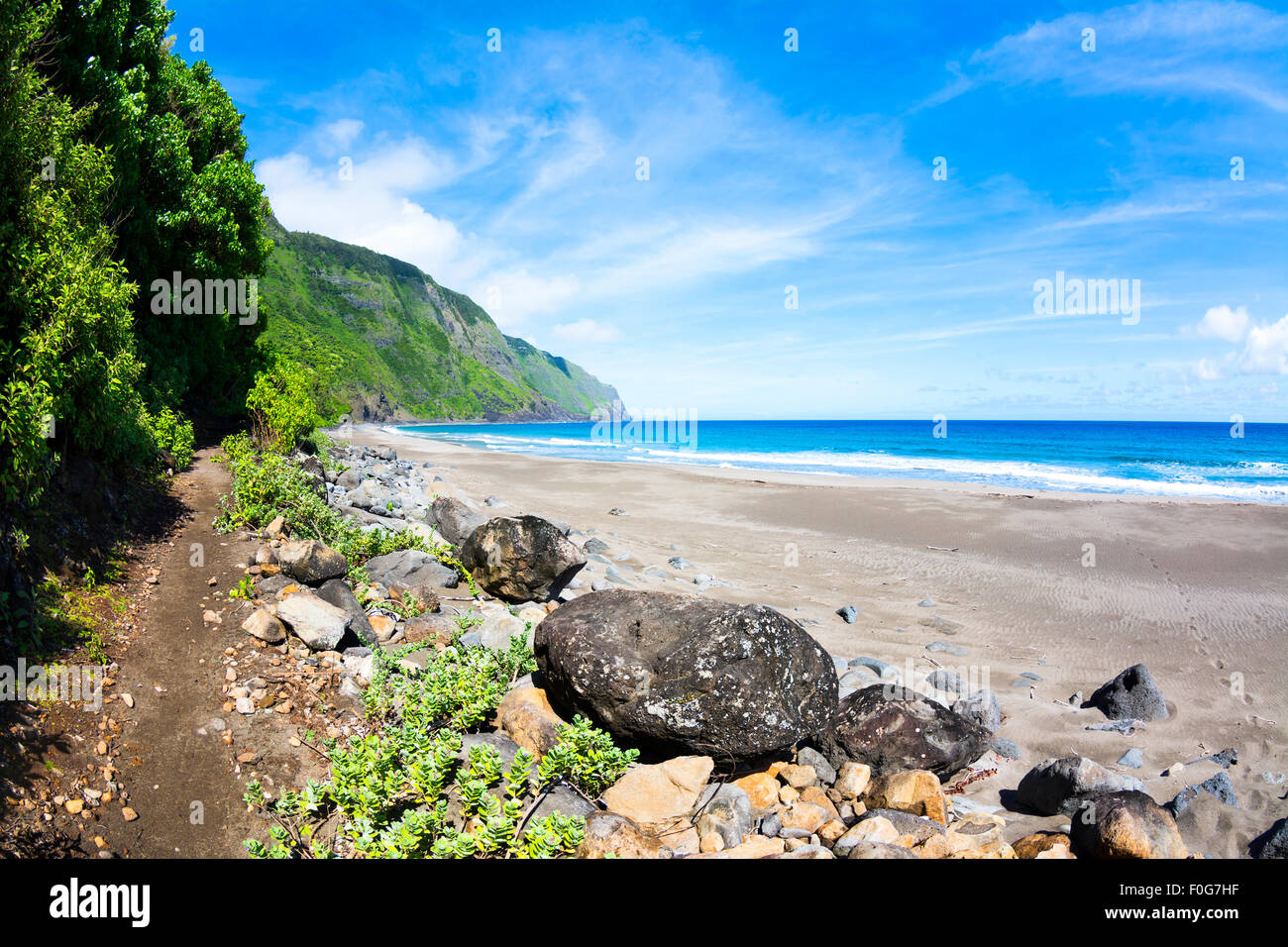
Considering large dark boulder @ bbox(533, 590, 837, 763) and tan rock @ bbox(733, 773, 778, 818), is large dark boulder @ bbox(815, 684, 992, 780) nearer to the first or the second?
large dark boulder @ bbox(533, 590, 837, 763)

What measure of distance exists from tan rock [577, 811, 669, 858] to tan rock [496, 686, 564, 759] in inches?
52.2

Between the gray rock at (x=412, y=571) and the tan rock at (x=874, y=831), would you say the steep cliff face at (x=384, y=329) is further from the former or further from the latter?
the tan rock at (x=874, y=831)

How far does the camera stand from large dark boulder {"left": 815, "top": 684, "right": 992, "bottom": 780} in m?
6.01

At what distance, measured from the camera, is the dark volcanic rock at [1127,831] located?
4.33 metres

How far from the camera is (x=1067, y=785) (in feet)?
17.6

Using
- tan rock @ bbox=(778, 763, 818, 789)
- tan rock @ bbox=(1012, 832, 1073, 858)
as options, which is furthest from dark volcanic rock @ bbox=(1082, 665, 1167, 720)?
tan rock @ bbox=(778, 763, 818, 789)

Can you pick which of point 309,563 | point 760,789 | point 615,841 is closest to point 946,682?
point 760,789

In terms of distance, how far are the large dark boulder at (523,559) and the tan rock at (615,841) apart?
5523mm


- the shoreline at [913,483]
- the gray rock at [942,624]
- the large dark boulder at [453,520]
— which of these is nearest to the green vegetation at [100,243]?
the large dark boulder at [453,520]

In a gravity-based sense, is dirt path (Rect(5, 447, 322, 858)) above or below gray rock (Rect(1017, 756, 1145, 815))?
above

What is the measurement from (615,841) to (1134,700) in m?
7.41

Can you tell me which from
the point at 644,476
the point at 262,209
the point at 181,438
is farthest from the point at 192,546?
the point at 644,476

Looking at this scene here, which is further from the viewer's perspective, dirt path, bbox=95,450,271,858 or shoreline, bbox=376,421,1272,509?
shoreline, bbox=376,421,1272,509
